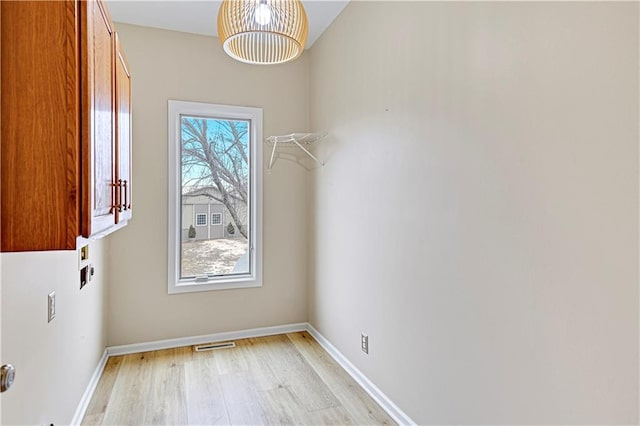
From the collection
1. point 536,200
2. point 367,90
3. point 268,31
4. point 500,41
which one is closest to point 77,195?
point 268,31

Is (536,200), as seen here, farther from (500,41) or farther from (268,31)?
(268,31)

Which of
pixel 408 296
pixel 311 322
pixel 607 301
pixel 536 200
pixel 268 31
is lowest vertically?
pixel 311 322

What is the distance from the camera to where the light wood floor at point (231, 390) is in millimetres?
2320

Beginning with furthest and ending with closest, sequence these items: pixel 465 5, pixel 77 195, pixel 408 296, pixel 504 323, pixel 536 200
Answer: pixel 408 296
pixel 465 5
pixel 504 323
pixel 536 200
pixel 77 195

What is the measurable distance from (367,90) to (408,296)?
139 centimetres

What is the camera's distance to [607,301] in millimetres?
1194

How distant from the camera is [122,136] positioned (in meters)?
Result: 1.86

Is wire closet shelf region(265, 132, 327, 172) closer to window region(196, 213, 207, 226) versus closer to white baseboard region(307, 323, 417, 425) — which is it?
window region(196, 213, 207, 226)

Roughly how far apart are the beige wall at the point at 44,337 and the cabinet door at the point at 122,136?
0.37m

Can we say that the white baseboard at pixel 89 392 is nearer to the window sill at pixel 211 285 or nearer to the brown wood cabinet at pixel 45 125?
the window sill at pixel 211 285

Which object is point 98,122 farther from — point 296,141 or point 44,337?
point 296,141

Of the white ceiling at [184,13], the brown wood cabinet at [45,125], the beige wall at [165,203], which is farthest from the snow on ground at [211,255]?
the brown wood cabinet at [45,125]

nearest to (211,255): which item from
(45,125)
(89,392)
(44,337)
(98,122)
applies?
(89,392)

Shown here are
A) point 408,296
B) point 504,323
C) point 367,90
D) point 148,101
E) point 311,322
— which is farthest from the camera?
point 311,322
